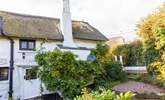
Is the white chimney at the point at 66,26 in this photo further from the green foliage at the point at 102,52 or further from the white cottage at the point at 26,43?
the green foliage at the point at 102,52

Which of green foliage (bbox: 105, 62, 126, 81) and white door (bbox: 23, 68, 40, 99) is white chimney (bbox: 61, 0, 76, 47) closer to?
green foliage (bbox: 105, 62, 126, 81)

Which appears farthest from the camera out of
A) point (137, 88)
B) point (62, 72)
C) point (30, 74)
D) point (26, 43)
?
point (26, 43)

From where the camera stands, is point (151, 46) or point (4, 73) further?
point (151, 46)

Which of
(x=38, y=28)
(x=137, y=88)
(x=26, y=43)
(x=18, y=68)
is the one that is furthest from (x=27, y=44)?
(x=137, y=88)

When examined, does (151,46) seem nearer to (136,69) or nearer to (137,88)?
(137,88)

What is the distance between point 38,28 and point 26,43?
252 cm

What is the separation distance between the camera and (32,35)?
24.8 metres

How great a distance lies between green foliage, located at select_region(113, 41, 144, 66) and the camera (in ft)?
112

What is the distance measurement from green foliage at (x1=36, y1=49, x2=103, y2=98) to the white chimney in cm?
566

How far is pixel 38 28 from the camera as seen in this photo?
26.6 m

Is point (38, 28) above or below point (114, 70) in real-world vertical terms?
above

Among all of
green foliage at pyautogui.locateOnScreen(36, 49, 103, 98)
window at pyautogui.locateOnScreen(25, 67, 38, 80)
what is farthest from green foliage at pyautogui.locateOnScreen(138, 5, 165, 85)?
window at pyautogui.locateOnScreen(25, 67, 38, 80)

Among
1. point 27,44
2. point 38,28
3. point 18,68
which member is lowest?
point 18,68

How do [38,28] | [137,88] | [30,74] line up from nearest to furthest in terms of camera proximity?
[30,74], [137,88], [38,28]
